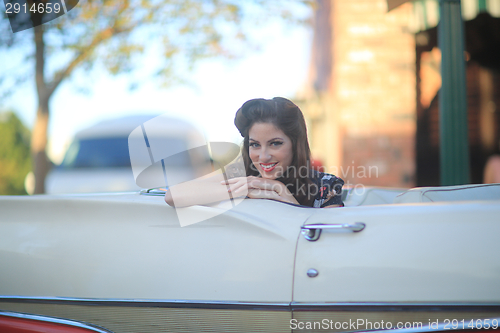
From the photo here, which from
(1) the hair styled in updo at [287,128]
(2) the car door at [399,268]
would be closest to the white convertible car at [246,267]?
(2) the car door at [399,268]

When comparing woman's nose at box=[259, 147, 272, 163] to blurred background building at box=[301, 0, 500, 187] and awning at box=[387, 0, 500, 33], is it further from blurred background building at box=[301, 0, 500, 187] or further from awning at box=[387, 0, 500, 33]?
blurred background building at box=[301, 0, 500, 187]

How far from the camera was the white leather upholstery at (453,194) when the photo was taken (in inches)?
55.1

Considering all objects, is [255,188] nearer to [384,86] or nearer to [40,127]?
[384,86]

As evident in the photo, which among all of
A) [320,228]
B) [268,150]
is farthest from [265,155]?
[320,228]

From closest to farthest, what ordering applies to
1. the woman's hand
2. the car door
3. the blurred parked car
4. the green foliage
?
the car door < the woman's hand < the blurred parked car < the green foliage

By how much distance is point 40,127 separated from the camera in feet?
20.1

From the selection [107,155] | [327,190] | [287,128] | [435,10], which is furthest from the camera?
[107,155]

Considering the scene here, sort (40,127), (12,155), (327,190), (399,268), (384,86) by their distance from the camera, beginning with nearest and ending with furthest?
1. (399,268)
2. (327,190)
3. (384,86)
4. (40,127)
5. (12,155)

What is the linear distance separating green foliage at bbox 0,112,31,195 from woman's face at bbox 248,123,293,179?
17.7 m

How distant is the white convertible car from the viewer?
1035 mm

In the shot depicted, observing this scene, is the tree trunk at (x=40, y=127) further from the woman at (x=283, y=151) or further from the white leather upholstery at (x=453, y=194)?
the white leather upholstery at (x=453, y=194)

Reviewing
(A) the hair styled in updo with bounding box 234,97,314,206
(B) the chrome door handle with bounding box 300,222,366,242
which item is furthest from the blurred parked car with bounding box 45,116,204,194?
(B) the chrome door handle with bounding box 300,222,366,242

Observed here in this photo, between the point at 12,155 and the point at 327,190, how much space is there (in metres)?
20.0

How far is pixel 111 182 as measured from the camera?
457 centimetres
